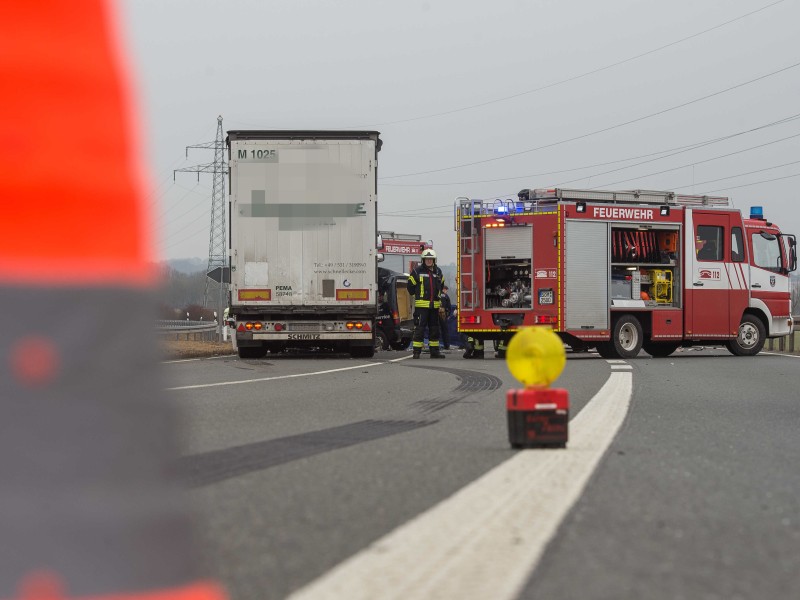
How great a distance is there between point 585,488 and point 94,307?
3.05m

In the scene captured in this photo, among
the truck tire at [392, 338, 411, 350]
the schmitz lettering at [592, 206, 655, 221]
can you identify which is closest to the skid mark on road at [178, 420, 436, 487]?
the schmitz lettering at [592, 206, 655, 221]

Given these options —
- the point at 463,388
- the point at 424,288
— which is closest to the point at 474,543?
the point at 463,388

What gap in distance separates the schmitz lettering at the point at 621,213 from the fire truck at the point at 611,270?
2 cm

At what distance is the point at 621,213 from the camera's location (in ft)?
75.0

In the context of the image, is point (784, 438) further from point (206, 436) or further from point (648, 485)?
point (206, 436)

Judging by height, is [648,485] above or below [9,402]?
below

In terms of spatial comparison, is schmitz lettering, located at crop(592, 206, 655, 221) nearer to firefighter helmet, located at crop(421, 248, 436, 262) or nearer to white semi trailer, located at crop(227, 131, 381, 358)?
firefighter helmet, located at crop(421, 248, 436, 262)

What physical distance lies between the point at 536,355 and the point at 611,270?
→ 1723cm

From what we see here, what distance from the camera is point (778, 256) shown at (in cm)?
2425

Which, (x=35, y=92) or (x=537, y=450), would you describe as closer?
(x=35, y=92)

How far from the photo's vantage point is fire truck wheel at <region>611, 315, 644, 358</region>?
2227 cm

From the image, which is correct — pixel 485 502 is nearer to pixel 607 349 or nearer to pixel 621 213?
pixel 607 349

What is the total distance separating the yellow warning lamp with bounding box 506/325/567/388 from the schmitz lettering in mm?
17293

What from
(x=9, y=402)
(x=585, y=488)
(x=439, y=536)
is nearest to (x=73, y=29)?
(x=9, y=402)
